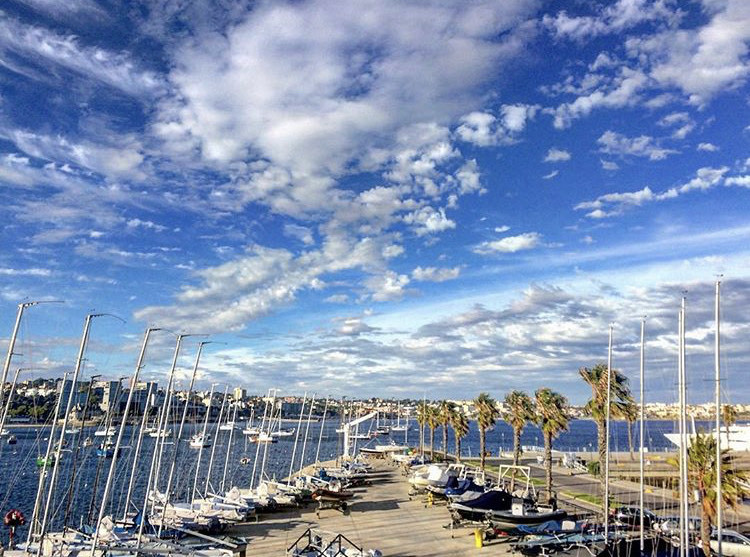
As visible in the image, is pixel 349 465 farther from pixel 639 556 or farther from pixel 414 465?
pixel 639 556

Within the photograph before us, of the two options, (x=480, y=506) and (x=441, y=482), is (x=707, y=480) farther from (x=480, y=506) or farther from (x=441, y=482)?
(x=441, y=482)

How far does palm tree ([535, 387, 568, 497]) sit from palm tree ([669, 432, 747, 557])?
71.1 feet

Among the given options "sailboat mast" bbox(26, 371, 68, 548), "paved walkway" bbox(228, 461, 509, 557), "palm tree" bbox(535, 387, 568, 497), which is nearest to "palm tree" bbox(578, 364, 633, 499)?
"palm tree" bbox(535, 387, 568, 497)

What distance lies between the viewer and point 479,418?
68.1 m

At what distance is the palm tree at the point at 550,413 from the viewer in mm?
51031

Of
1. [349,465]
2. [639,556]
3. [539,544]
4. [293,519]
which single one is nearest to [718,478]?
[639,556]

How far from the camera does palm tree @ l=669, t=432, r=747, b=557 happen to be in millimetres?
27016

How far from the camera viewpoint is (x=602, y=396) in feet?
151

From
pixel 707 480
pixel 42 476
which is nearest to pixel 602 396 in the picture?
pixel 707 480

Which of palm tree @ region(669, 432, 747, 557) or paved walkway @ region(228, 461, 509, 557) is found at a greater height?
palm tree @ region(669, 432, 747, 557)

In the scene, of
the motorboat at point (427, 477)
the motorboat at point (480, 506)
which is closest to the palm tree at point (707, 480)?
the motorboat at point (480, 506)

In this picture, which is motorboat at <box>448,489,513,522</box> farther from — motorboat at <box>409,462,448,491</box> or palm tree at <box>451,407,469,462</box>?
palm tree at <box>451,407,469,462</box>

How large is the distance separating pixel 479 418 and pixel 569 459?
63.2 ft

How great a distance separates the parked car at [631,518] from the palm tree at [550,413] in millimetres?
9921
